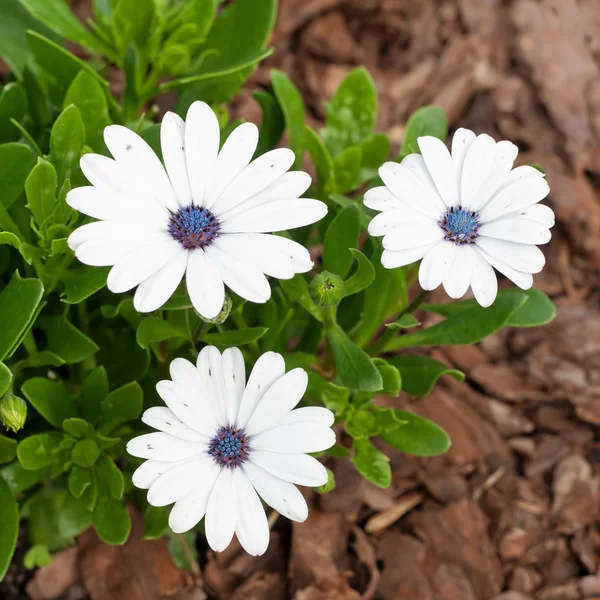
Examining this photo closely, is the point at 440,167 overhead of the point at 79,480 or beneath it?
overhead

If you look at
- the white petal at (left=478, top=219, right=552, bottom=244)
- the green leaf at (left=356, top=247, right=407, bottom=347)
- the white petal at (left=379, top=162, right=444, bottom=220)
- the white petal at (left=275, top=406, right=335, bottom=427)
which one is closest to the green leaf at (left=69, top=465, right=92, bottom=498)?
the white petal at (left=275, top=406, right=335, bottom=427)

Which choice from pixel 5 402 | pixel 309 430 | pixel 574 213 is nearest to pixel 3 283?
pixel 5 402

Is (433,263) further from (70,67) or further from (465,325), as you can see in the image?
(70,67)

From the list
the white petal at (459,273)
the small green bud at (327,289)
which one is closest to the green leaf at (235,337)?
the small green bud at (327,289)

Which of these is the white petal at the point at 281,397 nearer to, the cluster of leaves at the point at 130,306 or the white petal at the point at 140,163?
the cluster of leaves at the point at 130,306

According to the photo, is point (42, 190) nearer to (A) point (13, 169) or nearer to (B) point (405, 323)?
(A) point (13, 169)

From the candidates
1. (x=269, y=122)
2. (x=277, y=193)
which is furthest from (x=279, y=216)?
(x=269, y=122)
